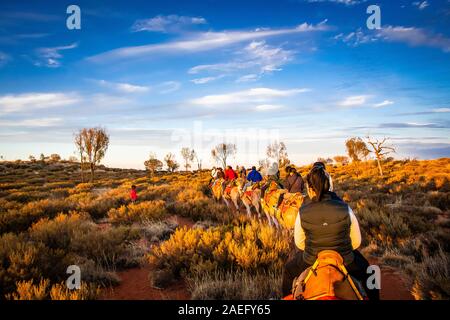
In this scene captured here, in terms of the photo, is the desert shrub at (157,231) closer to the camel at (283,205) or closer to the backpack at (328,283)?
the camel at (283,205)

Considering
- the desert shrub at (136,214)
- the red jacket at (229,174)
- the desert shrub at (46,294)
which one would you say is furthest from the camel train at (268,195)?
the desert shrub at (46,294)

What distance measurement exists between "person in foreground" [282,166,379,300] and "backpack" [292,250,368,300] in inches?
12.2

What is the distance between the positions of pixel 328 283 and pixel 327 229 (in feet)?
2.12

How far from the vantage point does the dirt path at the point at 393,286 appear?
4918mm

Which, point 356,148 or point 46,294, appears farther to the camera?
point 356,148

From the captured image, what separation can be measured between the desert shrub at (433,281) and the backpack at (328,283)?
104 inches

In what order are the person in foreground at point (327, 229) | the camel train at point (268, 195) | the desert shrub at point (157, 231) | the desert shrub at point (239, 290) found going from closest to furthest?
the person in foreground at point (327, 229) → the desert shrub at point (239, 290) → the camel train at point (268, 195) → the desert shrub at point (157, 231)

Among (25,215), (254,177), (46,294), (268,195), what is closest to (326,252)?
(46,294)

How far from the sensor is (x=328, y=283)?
2.51m

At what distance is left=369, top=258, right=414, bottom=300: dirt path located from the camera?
4918 millimetres

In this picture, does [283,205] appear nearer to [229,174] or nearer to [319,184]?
[319,184]
